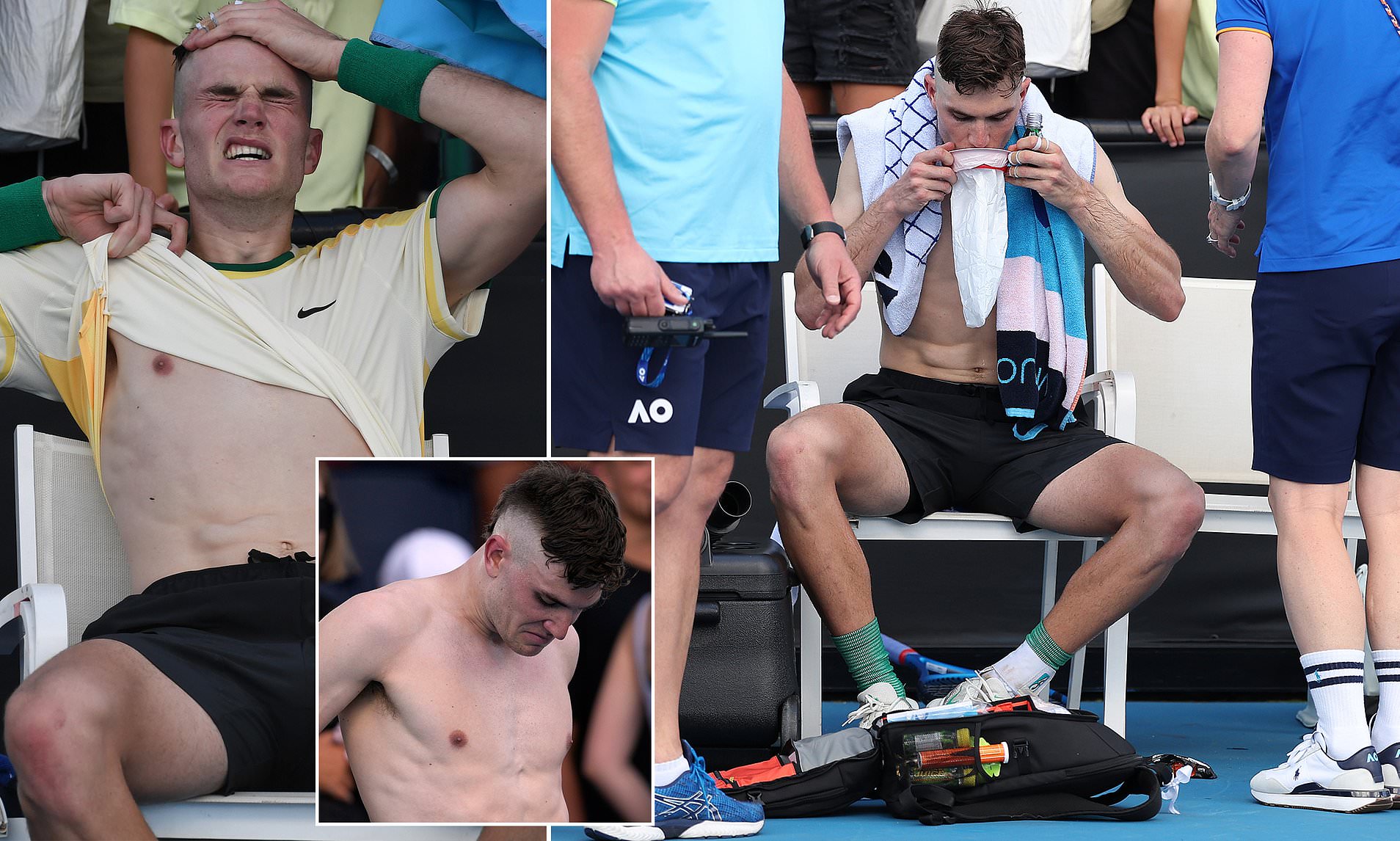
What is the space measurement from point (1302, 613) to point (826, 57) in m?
2.00

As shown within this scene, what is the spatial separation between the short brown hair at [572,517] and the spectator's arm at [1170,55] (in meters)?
2.64

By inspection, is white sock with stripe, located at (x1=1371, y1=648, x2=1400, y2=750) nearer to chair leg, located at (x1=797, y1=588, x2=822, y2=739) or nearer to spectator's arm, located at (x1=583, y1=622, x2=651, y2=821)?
chair leg, located at (x1=797, y1=588, x2=822, y2=739)

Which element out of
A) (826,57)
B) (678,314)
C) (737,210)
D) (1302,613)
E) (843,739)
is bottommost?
(843,739)

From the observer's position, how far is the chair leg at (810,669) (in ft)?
8.52

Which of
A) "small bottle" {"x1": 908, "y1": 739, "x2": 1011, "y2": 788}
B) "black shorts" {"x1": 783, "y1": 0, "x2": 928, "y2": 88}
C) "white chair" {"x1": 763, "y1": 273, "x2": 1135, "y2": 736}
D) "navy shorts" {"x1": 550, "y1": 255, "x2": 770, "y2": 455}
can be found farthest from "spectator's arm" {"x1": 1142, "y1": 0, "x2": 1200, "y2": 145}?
"navy shorts" {"x1": 550, "y1": 255, "x2": 770, "y2": 455}

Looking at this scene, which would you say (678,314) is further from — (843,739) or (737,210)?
(843,739)

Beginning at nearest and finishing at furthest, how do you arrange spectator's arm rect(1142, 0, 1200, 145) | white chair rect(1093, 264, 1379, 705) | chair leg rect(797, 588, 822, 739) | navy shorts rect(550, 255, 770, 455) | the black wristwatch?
1. navy shorts rect(550, 255, 770, 455)
2. the black wristwatch
3. chair leg rect(797, 588, 822, 739)
4. white chair rect(1093, 264, 1379, 705)
5. spectator's arm rect(1142, 0, 1200, 145)

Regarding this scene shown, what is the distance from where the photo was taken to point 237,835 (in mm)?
1486

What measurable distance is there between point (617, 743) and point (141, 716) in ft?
1.70

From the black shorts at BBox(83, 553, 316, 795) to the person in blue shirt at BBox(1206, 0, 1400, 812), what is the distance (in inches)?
64.9

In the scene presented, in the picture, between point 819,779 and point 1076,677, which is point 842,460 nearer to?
point 819,779

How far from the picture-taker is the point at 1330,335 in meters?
2.34

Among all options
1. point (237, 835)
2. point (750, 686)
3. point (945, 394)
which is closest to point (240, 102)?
point (237, 835)

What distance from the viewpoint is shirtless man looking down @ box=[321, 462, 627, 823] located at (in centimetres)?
143
